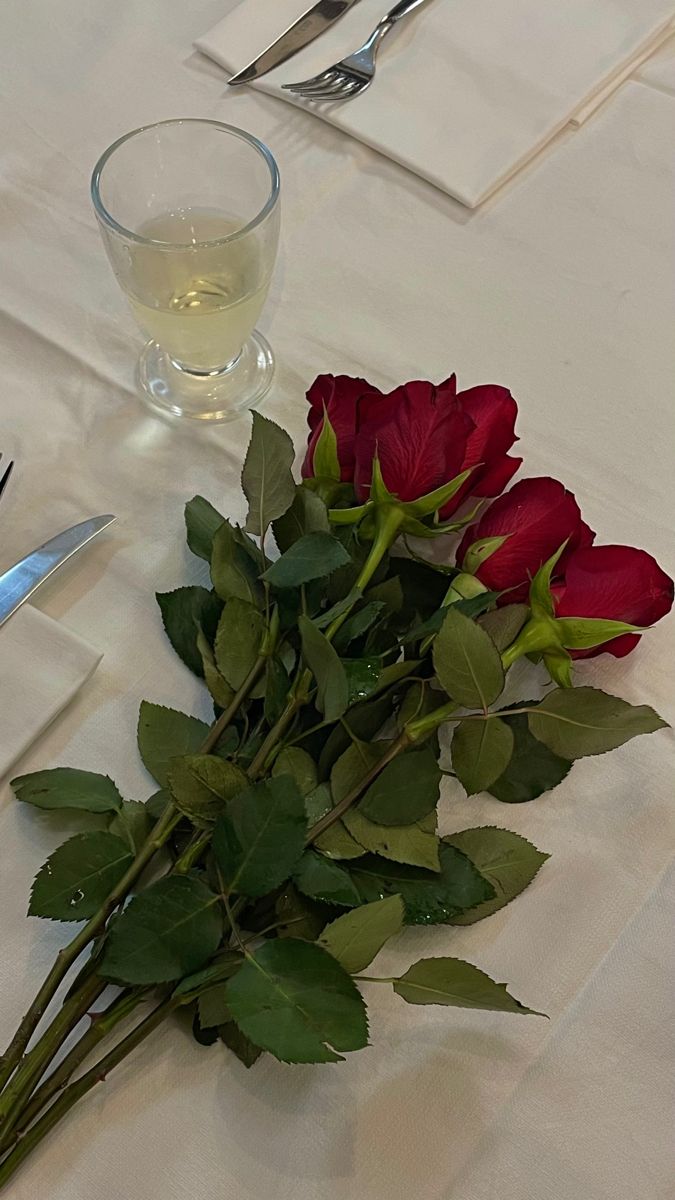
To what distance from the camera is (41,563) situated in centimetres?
52

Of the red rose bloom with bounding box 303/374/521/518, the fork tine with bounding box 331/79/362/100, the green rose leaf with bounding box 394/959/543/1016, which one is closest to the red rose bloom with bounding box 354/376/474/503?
the red rose bloom with bounding box 303/374/521/518

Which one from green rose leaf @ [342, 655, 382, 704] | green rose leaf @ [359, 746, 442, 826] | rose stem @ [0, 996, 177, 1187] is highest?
green rose leaf @ [342, 655, 382, 704]

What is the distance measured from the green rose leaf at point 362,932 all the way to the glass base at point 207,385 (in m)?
0.32

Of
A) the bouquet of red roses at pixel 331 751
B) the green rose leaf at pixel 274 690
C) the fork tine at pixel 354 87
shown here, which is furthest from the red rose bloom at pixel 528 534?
the fork tine at pixel 354 87

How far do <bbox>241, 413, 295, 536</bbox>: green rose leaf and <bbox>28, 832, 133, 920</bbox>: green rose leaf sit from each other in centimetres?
16

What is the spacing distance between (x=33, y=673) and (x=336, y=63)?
503 mm

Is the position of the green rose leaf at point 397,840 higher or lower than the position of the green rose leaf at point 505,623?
→ lower

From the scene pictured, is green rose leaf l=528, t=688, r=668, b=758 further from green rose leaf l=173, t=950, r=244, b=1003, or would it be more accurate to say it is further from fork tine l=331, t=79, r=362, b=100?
fork tine l=331, t=79, r=362, b=100

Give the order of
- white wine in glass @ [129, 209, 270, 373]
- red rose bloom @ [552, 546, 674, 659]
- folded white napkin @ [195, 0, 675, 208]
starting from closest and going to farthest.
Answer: red rose bloom @ [552, 546, 674, 659] → white wine in glass @ [129, 209, 270, 373] → folded white napkin @ [195, 0, 675, 208]

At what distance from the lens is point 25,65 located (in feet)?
2.42

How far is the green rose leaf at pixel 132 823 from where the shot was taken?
43cm

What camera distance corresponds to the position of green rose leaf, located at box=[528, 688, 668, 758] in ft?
1.37

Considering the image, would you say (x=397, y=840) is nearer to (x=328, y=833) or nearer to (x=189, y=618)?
(x=328, y=833)

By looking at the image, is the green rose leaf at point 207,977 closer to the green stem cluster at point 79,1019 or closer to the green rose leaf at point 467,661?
the green stem cluster at point 79,1019
